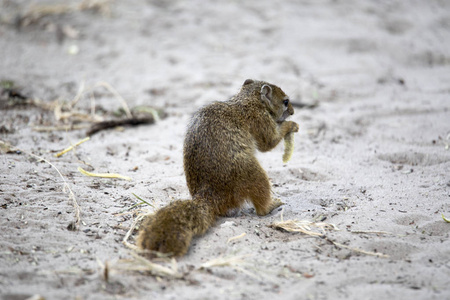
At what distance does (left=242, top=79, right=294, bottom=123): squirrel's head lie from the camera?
435cm

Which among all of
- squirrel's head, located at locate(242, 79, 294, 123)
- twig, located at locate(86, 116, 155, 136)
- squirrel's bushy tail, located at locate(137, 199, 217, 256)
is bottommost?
squirrel's bushy tail, located at locate(137, 199, 217, 256)

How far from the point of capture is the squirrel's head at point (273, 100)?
4352 mm

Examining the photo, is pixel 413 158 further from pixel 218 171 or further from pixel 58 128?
pixel 58 128

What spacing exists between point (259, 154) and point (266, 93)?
1.21 meters

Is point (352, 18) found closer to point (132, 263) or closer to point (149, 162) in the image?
point (149, 162)

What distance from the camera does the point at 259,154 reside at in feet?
17.8

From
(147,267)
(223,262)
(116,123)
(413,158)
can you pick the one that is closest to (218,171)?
(223,262)

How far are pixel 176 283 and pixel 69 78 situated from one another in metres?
5.72

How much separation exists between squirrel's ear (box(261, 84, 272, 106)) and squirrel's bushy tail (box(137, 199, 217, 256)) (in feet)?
4.38

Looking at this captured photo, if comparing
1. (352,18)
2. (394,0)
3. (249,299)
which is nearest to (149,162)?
(249,299)

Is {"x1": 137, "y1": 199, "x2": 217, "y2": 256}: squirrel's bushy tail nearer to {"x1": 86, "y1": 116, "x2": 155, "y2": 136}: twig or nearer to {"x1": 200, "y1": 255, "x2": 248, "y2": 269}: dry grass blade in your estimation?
{"x1": 200, "y1": 255, "x2": 248, "y2": 269}: dry grass blade

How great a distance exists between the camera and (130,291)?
2627 millimetres

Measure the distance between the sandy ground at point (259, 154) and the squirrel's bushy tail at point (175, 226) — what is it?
107 millimetres

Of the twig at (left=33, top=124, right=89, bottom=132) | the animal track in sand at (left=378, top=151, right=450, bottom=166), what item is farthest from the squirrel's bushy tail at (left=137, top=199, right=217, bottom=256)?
the twig at (left=33, top=124, right=89, bottom=132)
